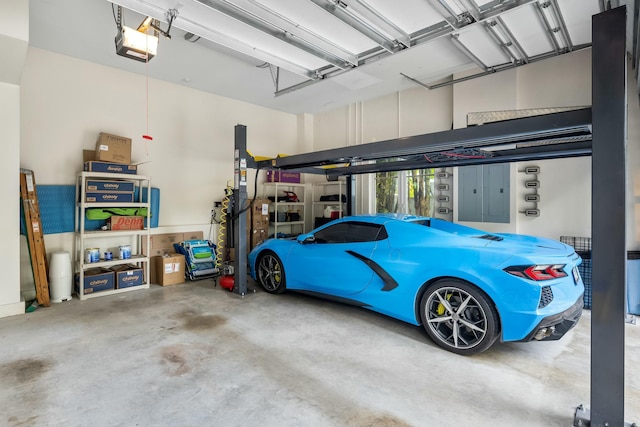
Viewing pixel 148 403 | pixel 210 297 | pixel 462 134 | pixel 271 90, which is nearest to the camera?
pixel 148 403

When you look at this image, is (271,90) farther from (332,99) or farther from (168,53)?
(168,53)

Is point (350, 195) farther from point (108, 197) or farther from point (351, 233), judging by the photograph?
point (108, 197)

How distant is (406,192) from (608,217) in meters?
4.29

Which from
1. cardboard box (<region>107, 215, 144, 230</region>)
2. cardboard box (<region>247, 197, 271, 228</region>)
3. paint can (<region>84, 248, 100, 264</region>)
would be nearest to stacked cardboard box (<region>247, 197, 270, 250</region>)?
cardboard box (<region>247, 197, 271, 228</region>)

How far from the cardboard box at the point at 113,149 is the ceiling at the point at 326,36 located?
1.14 metres

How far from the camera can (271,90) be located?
5875 mm

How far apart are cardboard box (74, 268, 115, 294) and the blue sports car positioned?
8.91 ft

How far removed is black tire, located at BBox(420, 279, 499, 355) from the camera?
8.44ft

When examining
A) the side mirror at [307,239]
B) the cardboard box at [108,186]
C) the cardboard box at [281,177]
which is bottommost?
the side mirror at [307,239]

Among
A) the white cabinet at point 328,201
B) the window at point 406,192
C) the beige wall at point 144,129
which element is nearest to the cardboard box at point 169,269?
the beige wall at point 144,129

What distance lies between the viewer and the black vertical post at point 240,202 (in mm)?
4348

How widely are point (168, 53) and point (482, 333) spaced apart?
4.98m

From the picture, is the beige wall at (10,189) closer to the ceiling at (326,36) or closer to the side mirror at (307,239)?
the ceiling at (326,36)

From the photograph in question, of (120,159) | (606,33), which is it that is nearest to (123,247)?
A: (120,159)
